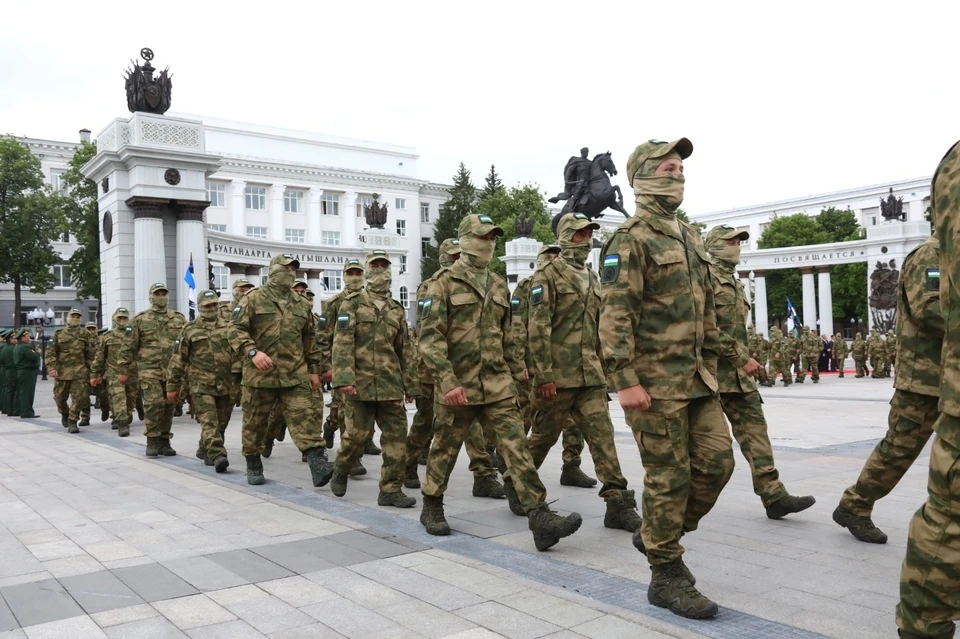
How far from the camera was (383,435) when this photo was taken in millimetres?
7398

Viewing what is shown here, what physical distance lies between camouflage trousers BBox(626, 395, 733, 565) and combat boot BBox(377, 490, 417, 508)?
3.14m

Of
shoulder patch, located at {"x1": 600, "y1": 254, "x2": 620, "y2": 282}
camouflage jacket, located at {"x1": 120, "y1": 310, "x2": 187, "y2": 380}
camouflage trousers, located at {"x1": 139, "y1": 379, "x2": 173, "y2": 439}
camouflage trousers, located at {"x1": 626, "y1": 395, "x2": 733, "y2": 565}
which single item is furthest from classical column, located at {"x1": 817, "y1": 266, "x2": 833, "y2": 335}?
shoulder patch, located at {"x1": 600, "y1": 254, "x2": 620, "y2": 282}

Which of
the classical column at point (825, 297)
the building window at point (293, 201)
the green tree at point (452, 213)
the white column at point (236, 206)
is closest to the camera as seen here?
the classical column at point (825, 297)

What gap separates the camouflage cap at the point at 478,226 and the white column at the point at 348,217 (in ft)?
206

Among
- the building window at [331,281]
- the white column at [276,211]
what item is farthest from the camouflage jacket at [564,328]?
the white column at [276,211]

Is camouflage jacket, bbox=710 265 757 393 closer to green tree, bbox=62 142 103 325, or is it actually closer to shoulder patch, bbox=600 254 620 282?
shoulder patch, bbox=600 254 620 282

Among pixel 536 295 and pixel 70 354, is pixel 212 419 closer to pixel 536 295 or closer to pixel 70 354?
pixel 536 295

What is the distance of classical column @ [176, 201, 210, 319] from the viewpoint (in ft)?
68.3

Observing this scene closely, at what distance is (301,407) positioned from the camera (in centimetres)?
814

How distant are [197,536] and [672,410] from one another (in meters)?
3.77

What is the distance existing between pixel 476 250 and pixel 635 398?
7.54ft

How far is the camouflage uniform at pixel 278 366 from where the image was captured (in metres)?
8.09

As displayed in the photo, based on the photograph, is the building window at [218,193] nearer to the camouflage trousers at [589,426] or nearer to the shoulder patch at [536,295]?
the shoulder patch at [536,295]

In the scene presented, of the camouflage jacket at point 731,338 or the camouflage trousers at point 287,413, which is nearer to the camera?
the camouflage jacket at point 731,338
